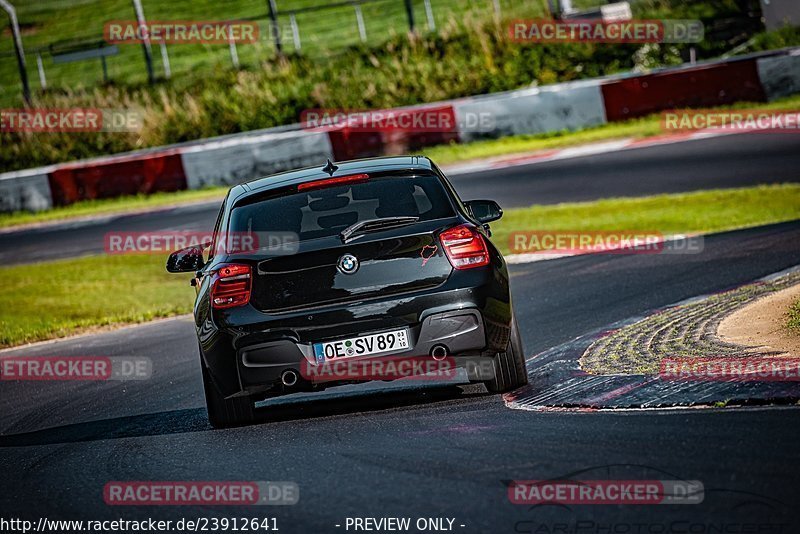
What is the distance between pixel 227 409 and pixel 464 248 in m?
1.69

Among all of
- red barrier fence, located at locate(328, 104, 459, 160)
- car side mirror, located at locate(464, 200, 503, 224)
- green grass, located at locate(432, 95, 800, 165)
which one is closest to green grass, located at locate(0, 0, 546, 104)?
red barrier fence, located at locate(328, 104, 459, 160)

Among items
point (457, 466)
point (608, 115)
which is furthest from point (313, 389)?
point (608, 115)

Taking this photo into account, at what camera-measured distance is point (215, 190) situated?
2573 centimetres

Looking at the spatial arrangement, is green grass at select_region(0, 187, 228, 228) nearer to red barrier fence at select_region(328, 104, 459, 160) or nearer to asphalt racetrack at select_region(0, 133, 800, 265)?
asphalt racetrack at select_region(0, 133, 800, 265)

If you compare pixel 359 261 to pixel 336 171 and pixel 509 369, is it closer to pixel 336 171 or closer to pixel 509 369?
pixel 336 171

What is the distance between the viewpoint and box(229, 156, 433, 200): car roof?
8.28 m

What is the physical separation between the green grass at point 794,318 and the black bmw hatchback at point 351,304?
1806 mm

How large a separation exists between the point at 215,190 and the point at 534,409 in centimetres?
1902

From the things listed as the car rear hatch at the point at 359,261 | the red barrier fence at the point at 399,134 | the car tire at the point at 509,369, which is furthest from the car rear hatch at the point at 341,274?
the red barrier fence at the point at 399,134

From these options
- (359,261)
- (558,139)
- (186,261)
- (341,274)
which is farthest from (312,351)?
(558,139)

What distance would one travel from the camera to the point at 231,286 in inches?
303

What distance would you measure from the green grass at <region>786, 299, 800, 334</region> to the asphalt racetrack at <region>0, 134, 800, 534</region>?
165cm

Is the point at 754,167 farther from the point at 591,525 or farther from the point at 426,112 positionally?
the point at 591,525

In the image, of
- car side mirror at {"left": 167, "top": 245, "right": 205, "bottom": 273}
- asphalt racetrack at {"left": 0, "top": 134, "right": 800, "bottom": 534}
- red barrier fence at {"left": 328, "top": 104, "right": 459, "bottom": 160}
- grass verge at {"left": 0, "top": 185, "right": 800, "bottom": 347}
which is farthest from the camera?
red barrier fence at {"left": 328, "top": 104, "right": 459, "bottom": 160}
